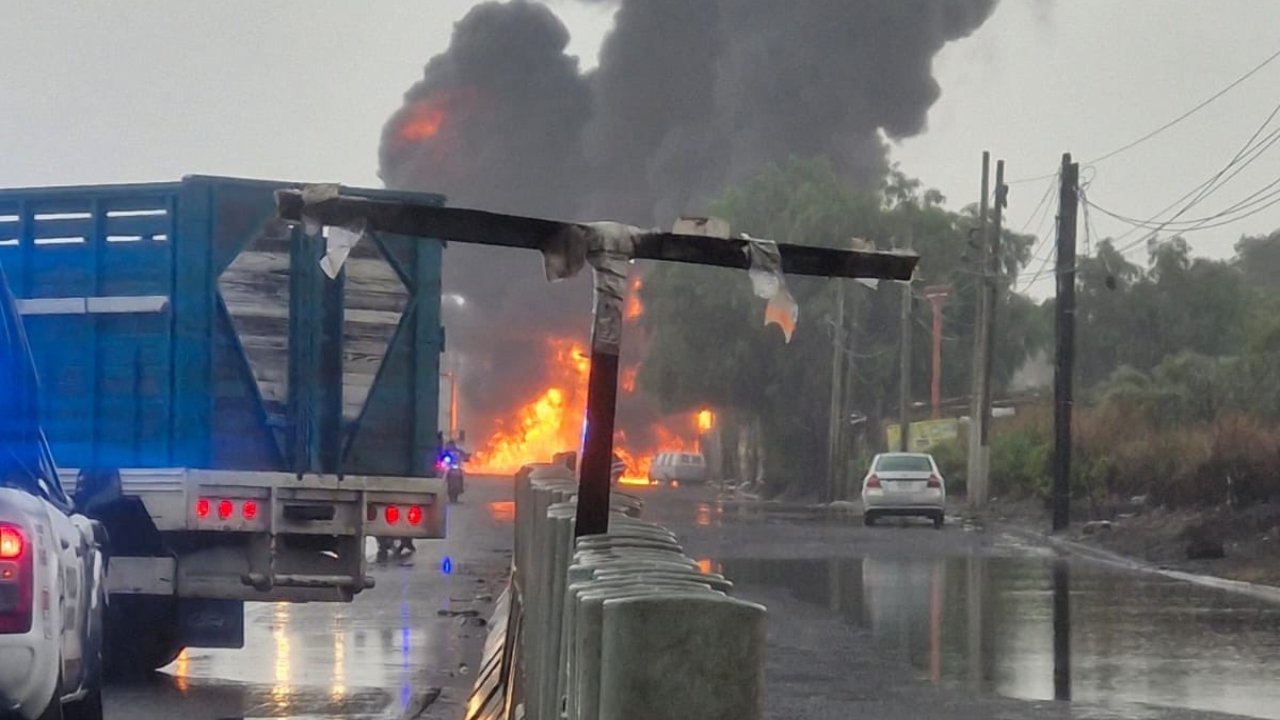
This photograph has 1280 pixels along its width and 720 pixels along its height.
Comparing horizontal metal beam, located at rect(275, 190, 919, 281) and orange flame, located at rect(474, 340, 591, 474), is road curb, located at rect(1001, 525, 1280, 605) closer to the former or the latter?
horizontal metal beam, located at rect(275, 190, 919, 281)

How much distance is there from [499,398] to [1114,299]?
29.5 metres

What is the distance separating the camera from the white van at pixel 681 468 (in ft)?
249

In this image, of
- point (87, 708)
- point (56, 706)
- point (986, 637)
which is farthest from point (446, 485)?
point (986, 637)

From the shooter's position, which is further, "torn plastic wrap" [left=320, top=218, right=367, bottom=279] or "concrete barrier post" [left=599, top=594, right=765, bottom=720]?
"torn plastic wrap" [left=320, top=218, right=367, bottom=279]

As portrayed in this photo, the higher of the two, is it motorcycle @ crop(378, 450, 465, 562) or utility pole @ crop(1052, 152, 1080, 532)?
utility pole @ crop(1052, 152, 1080, 532)

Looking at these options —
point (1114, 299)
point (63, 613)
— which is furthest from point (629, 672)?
point (1114, 299)

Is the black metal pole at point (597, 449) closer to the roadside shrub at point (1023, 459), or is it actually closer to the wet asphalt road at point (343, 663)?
the wet asphalt road at point (343, 663)

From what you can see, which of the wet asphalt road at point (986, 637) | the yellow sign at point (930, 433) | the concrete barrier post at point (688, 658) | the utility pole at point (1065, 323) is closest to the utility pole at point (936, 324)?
the yellow sign at point (930, 433)

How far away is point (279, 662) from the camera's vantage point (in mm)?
13430

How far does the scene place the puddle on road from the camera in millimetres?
12500

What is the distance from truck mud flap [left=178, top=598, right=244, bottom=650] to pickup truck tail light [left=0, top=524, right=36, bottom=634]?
5.22m

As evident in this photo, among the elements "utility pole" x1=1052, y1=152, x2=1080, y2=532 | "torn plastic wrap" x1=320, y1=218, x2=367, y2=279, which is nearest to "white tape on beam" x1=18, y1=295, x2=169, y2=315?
"torn plastic wrap" x1=320, y1=218, x2=367, y2=279

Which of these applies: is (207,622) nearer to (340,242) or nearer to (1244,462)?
(340,242)

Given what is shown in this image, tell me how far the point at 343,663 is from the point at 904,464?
25468mm
